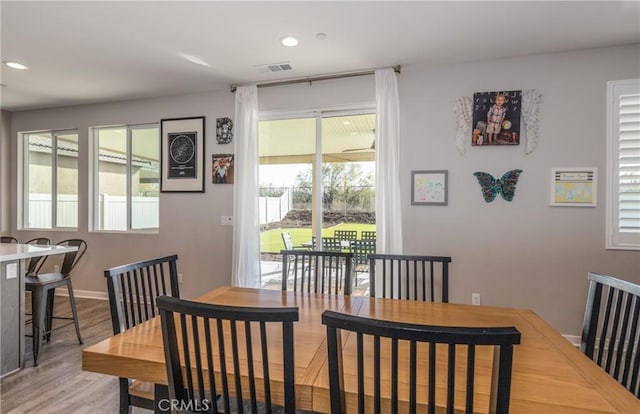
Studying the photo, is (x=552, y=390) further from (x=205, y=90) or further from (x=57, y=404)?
(x=205, y=90)

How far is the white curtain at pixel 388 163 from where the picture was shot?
10.8 ft

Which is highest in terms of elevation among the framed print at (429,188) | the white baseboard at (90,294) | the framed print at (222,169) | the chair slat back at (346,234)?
the framed print at (222,169)

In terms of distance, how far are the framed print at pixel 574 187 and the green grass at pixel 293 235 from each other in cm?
176

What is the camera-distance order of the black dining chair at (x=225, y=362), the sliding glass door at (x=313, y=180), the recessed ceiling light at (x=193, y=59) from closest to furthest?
the black dining chair at (x=225, y=362)
the recessed ceiling light at (x=193, y=59)
the sliding glass door at (x=313, y=180)

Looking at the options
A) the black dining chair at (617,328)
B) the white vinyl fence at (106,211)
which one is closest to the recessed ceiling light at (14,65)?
the white vinyl fence at (106,211)

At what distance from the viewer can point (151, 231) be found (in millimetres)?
4387

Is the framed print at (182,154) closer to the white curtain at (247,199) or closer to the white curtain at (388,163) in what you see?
the white curtain at (247,199)

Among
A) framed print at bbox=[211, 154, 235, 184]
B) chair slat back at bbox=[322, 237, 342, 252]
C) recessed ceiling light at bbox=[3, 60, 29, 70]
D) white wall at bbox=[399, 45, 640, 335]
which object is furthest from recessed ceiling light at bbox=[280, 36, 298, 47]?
recessed ceiling light at bbox=[3, 60, 29, 70]

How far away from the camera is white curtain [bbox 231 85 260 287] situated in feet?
12.2

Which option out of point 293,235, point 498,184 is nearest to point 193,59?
point 293,235

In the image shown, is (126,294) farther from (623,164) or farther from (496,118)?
(623,164)

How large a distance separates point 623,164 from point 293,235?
3.09 m

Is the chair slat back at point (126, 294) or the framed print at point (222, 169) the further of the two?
the framed print at point (222, 169)

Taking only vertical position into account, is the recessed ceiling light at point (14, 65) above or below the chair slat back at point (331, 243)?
above
